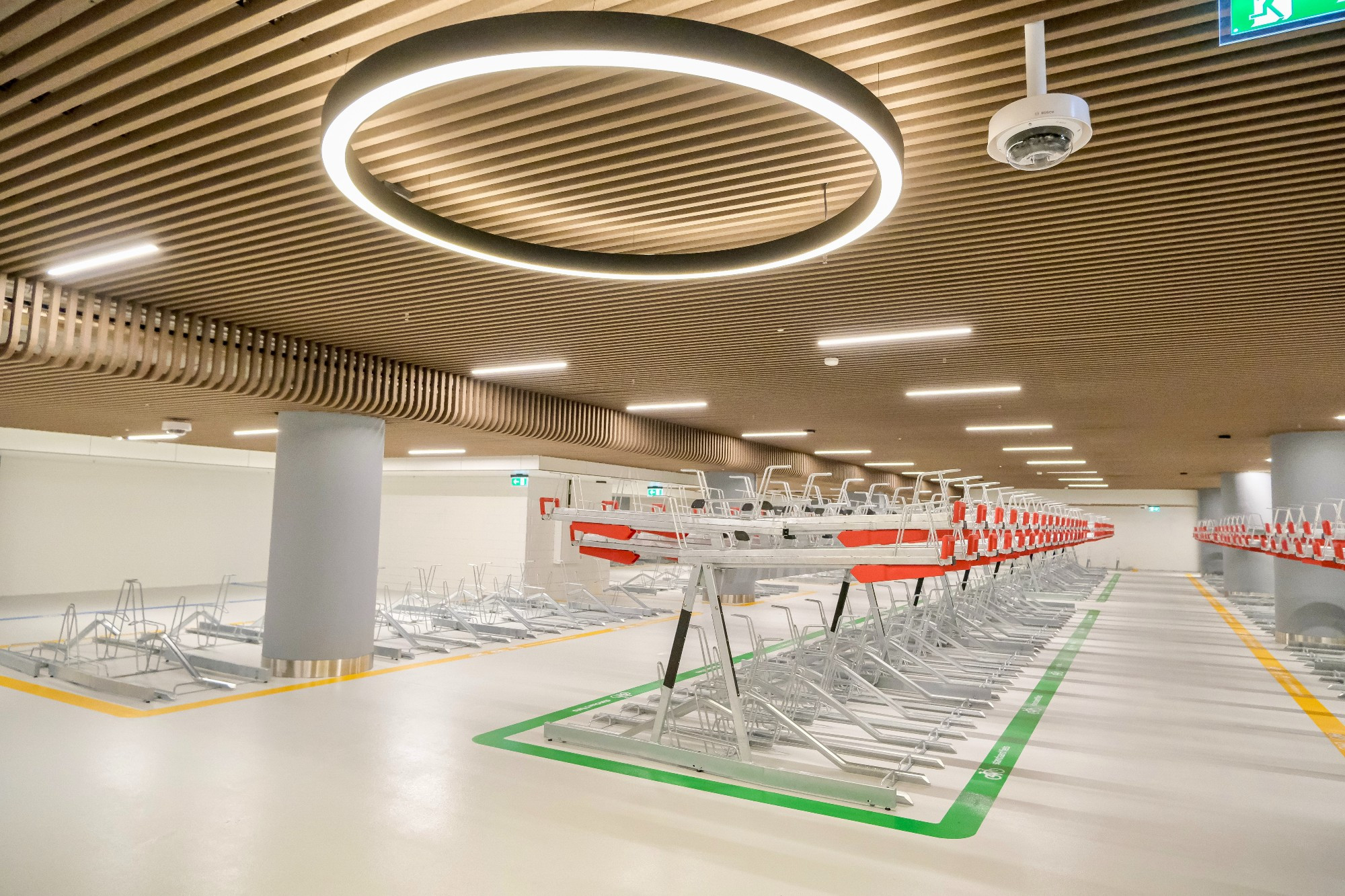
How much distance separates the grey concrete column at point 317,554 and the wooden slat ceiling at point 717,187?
5.74 ft

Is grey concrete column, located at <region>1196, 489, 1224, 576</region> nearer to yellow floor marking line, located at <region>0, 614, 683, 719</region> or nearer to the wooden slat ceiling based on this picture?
the wooden slat ceiling

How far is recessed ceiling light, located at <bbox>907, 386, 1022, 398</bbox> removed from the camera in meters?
9.57

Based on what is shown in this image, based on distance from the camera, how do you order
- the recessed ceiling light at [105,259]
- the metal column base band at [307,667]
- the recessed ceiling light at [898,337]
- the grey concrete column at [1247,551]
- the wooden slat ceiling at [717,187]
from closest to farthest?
the wooden slat ceiling at [717,187], the recessed ceiling light at [105,259], the recessed ceiling light at [898,337], the metal column base band at [307,667], the grey concrete column at [1247,551]

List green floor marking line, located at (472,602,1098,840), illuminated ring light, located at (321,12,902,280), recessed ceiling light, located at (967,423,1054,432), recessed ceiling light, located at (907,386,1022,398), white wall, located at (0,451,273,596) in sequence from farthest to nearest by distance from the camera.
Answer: white wall, located at (0,451,273,596) < recessed ceiling light, located at (967,423,1054,432) < recessed ceiling light, located at (907,386,1022,398) < green floor marking line, located at (472,602,1098,840) < illuminated ring light, located at (321,12,902,280)

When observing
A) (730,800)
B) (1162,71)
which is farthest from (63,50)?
(730,800)

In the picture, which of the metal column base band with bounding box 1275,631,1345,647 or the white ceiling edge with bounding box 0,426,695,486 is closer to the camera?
the metal column base band with bounding box 1275,631,1345,647

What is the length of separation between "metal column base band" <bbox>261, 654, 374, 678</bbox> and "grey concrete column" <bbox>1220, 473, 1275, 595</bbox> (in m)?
21.4

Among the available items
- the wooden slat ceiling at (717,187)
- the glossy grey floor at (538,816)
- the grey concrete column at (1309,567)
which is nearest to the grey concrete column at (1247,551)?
the grey concrete column at (1309,567)

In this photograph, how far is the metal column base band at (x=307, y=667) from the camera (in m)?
8.70

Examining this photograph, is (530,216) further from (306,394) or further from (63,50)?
(306,394)

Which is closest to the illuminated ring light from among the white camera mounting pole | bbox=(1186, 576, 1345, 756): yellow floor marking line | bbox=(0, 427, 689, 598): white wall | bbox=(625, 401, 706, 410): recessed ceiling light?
the white camera mounting pole

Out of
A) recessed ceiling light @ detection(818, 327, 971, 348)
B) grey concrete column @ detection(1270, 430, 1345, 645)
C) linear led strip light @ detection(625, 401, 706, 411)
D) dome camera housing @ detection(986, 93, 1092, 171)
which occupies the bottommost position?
grey concrete column @ detection(1270, 430, 1345, 645)

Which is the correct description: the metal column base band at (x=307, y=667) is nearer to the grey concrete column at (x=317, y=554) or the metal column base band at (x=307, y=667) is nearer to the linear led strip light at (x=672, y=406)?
the grey concrete column at (x=317, y=554)

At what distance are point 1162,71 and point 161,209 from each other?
5237mm
